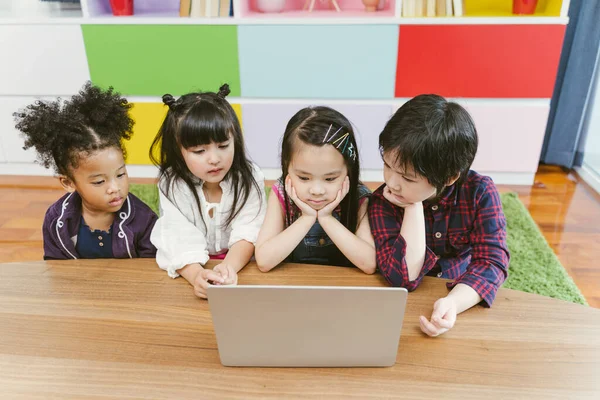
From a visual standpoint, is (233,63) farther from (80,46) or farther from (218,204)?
(218,204)

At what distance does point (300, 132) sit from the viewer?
101cm

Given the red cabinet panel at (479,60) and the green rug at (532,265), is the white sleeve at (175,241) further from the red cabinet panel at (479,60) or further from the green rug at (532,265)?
the red cabinet panel at (479,60)

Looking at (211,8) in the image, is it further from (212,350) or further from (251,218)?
(212,350)

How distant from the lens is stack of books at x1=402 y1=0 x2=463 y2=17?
2441mm

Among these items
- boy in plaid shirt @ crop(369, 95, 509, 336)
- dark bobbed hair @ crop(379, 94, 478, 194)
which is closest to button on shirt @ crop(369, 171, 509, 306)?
boy in plaid shirt @ crop(369, 95, 509, 336)

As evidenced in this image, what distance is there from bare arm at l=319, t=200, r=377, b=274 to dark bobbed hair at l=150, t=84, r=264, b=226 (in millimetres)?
311

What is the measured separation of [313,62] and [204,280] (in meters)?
1.88

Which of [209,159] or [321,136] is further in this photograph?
[209,159]

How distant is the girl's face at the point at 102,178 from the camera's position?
115 centimetres

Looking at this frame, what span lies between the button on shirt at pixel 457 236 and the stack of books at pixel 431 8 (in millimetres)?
1677

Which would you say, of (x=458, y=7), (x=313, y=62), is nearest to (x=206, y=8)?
(x=313, y=62)

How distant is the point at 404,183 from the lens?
3.11 ft

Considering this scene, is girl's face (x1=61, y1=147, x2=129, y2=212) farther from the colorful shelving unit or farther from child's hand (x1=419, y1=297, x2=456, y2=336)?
the colorful shelving unit

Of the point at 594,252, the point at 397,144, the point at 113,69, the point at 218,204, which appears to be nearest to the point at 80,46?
the point at 113,69
